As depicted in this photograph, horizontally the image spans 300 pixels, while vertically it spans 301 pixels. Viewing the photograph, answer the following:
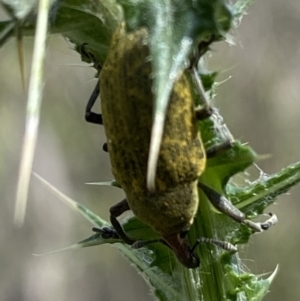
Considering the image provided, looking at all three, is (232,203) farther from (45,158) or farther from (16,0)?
(45,158)

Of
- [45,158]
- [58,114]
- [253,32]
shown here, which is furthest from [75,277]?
[253,32]

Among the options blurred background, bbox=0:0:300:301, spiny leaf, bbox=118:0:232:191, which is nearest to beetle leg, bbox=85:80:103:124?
spiny leaf, bbox=118:0:232:191

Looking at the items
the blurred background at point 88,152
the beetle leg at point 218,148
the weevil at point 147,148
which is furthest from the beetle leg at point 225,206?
the blurred background at point 88,152

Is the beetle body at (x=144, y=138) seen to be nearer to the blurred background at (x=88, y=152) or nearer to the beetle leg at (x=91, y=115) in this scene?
the beetle leg at (x=91, y=115)

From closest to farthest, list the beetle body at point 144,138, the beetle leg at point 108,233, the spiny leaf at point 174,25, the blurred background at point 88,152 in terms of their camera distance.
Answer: the spiny leaf at point 174,25 → the beetle body at point 144,138 → the beetle leg at point 108,233 → the blurred background at point 88,152

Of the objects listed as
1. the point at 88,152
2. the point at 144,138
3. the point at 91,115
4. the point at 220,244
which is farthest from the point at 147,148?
the point at 88,152

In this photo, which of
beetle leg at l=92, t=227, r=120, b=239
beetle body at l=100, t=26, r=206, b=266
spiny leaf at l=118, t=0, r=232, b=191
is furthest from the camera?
beetle leg at l=92, t=227, r=120, b=239

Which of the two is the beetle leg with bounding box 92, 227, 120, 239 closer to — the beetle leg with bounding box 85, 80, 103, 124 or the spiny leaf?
the beetle leg with bounding box 85, 80, 103, 124
